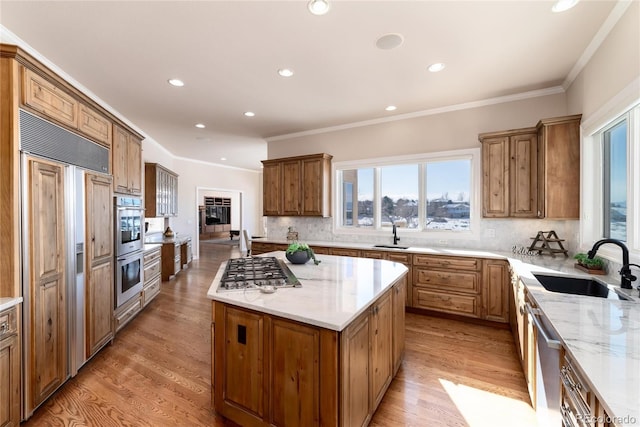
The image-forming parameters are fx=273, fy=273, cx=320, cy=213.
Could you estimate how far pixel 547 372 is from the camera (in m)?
1.50

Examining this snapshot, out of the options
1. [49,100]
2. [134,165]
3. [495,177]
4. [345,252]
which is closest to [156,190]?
[134,165]

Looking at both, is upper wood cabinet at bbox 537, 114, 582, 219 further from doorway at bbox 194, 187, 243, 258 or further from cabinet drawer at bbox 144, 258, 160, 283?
doorway at bbox 194, 187, 243, 258

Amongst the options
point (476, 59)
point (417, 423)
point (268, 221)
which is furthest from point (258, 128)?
point (417, 423)

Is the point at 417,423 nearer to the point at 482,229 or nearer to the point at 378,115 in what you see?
the point at 482,229

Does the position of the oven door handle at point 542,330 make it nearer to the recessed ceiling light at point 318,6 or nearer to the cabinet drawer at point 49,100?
the recessed ceiling light at point 318,6

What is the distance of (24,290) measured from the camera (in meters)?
1.80

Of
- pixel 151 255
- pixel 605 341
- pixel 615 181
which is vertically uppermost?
pixel 615 181

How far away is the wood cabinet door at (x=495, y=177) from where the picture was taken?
346cm

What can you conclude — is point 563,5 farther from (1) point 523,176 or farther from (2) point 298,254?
(2) point 298,254

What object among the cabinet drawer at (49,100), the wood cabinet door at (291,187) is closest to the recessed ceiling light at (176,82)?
the cabinet drawer at (49,100)

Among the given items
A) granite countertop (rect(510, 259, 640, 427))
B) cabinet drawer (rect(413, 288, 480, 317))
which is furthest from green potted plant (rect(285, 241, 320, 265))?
cabinet drawer (rect(413, 288, 480, 317))

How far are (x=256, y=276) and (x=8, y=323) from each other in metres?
1.49

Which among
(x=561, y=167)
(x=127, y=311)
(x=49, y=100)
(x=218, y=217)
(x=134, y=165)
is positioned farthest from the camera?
(x=218, y=217)

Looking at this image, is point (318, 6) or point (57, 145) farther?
point (57, 145)
